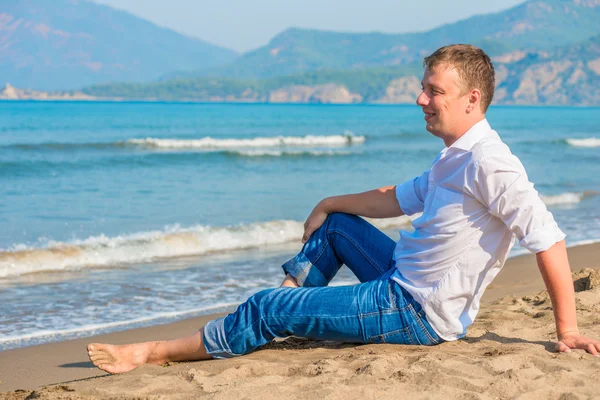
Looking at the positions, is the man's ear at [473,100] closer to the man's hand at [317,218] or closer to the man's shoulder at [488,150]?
the man's shoulder at [488,150]

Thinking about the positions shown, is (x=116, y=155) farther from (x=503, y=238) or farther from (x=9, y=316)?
(x=503, y=238)

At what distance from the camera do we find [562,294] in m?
3.03

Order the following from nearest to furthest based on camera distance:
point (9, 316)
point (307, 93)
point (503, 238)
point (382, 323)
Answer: point (503, 238) → point (382, 323) → point (9, 316) → point (307, 93)

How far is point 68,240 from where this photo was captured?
29.1ft

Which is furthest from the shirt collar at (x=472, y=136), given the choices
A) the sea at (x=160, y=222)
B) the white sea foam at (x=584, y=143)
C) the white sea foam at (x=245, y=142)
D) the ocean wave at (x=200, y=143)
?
the white sea foam at (x=584, y=143)

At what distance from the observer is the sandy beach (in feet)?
9.54

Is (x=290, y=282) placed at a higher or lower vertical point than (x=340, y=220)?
lower

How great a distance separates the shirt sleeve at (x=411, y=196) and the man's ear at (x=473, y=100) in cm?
51

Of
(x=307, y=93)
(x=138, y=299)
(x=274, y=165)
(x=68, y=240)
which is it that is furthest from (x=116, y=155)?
(x=307, y=93)

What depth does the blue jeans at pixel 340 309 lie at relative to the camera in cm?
327

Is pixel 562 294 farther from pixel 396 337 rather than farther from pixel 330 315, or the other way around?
pixel 330 315

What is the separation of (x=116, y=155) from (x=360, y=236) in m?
21.0

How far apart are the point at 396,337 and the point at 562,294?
0.79m

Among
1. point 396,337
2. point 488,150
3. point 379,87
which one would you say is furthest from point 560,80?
point 488,150
